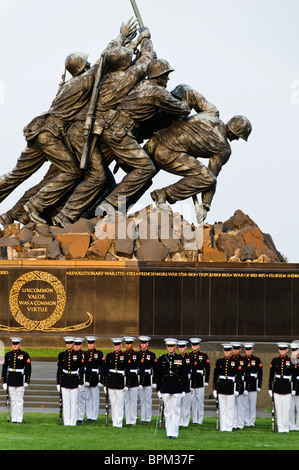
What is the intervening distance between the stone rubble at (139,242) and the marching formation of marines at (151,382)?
827 cm

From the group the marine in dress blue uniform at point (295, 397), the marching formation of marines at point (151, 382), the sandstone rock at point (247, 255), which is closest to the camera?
the marching formation of marines at point (151, 382)

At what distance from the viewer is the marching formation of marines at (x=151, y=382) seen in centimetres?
2034

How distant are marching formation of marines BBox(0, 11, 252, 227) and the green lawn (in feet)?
37.6

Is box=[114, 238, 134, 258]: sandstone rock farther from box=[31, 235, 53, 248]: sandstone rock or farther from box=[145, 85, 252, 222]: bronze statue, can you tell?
box=[145, 85, 252, 222]: bronze statue

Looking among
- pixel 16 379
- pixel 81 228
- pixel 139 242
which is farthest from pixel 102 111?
pixel 16 379

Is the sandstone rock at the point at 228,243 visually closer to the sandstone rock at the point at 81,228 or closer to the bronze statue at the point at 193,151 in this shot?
the bronze statue at the point at 193,151

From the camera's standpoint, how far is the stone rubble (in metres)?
30.0

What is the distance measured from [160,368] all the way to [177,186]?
12.8 m

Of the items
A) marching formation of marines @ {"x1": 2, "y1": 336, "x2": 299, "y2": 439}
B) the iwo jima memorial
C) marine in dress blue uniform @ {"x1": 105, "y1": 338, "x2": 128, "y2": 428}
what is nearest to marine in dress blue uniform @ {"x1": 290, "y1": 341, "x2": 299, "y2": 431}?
marching formation of marines @ {"x1": 2, "y1": 336, "x2": 299, "y2": 439}

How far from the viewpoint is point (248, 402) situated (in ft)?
70.1

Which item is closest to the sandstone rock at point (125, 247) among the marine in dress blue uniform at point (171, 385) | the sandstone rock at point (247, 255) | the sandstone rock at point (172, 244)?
the sandstone rock at point (172, 244)

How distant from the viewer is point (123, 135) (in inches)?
1237
